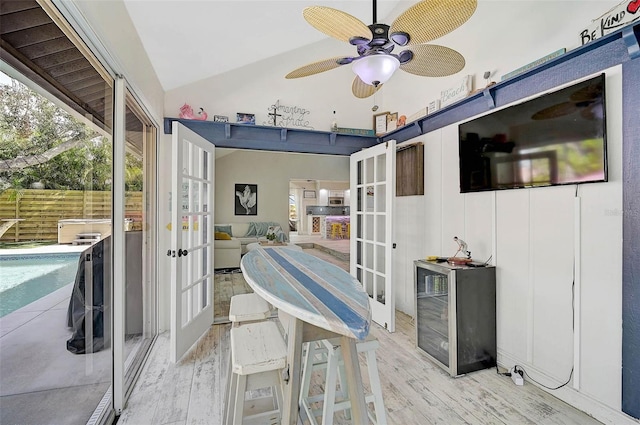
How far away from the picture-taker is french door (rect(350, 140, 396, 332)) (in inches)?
117

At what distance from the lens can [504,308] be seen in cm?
232

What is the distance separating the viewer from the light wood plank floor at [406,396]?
176cm

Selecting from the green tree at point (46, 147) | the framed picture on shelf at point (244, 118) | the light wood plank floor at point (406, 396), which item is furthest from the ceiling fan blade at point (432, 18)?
the framed picture on shelf at point (244, 118)

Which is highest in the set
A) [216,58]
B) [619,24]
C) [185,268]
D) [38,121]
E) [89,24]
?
[216,58]

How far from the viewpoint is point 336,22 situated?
136 centimetres

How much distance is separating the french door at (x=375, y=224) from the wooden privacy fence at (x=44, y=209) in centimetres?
230

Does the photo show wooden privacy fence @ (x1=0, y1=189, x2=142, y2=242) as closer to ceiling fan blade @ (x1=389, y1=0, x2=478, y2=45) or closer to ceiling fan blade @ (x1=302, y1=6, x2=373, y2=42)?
ceiling fan blade @ (x1=302, y1=6, x2=373, y2=42)

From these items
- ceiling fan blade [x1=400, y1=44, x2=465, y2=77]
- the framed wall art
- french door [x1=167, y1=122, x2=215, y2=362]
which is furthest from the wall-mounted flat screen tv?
the framed wall art

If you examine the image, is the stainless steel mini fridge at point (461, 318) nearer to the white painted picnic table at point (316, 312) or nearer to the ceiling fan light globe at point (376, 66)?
the white painted picnic table at point (316, 312)

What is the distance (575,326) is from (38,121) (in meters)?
3.07

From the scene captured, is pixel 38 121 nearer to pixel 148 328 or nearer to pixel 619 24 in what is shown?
pixel 148 328

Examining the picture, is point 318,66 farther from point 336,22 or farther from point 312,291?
point 312,291

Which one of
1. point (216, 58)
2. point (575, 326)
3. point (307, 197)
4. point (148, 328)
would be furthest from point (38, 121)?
point (307, 197)

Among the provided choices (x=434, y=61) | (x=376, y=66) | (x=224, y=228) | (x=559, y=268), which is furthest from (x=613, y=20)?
(x=224, y=228)
